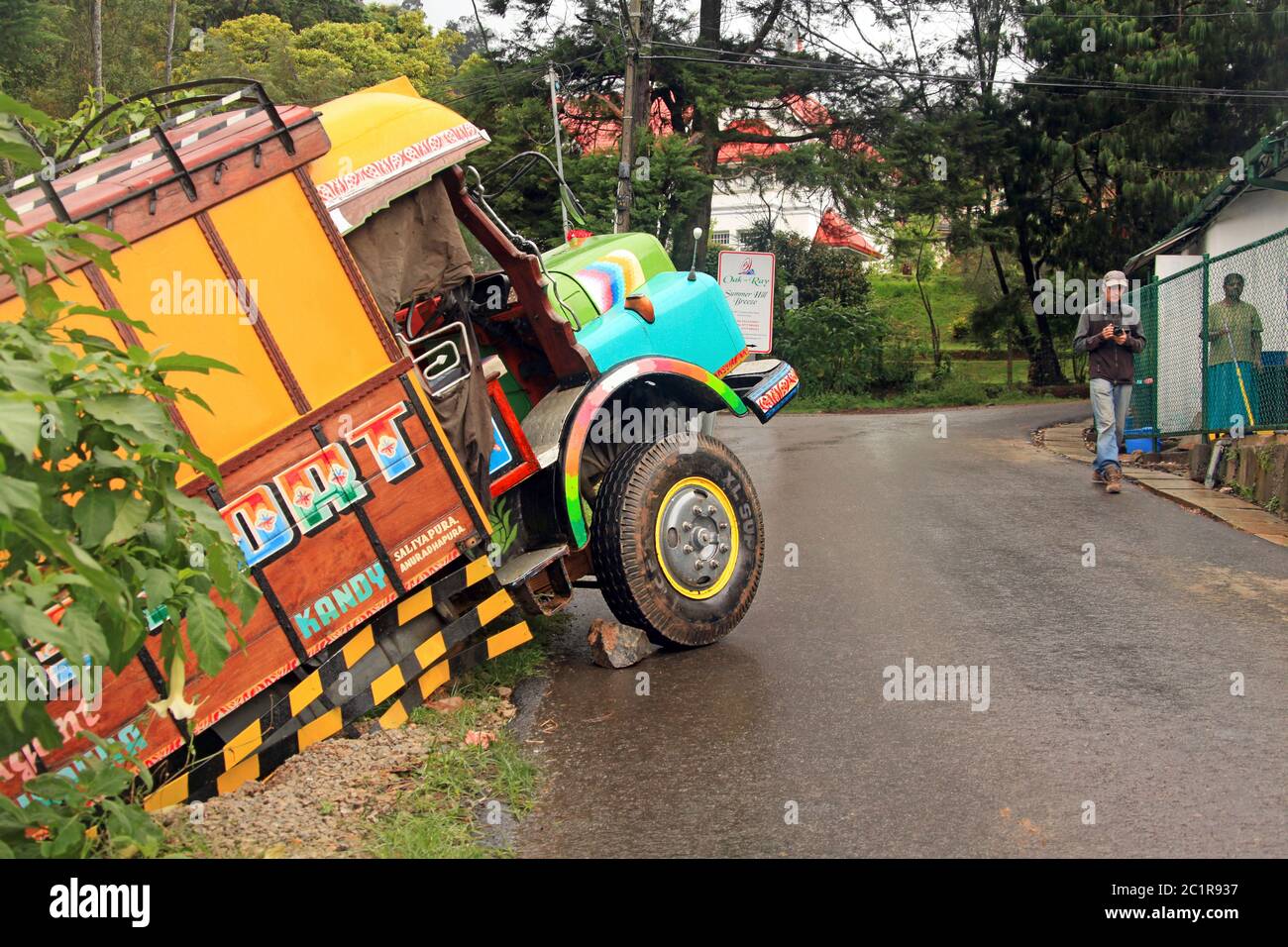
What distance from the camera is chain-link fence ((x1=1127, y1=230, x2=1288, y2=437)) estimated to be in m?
12.0

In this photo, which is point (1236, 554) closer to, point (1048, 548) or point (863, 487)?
point (1048, 548)

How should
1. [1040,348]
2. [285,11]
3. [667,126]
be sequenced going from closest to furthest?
[667,126] → [1040,348] → [285,11]

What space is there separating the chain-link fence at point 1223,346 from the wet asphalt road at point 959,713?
2.45m

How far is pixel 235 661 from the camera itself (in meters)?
4.96

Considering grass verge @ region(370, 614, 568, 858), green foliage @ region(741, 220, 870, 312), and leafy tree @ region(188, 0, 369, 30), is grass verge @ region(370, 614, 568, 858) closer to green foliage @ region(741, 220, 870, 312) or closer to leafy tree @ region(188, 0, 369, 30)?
green foliage @ region(741, 220, 870, 312)

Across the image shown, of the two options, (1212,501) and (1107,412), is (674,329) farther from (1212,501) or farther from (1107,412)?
(1107,412)

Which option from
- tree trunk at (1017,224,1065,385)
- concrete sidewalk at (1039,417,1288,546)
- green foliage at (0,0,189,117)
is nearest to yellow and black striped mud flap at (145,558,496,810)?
concrete sidewalk at (1039,417,1288,546)

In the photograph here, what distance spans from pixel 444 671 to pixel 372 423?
56.0 inches

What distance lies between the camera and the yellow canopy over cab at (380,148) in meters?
5.62

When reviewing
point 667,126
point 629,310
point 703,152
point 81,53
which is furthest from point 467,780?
point 81,53

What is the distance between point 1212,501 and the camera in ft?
37.6

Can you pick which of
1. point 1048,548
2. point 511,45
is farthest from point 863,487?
point 511,45

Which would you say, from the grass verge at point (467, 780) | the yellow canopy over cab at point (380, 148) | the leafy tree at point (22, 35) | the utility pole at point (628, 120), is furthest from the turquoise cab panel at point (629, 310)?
the leafy tree at point (22, 35)

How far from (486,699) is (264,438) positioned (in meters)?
2.15
